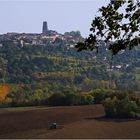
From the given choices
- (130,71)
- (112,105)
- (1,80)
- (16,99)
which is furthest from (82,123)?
(130,71)

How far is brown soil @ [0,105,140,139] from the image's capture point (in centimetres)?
6028

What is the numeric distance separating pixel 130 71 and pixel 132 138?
11137 cm

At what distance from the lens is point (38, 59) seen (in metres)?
168

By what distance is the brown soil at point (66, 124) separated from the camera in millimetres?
60281

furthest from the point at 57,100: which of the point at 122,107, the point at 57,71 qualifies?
the point at 57,71

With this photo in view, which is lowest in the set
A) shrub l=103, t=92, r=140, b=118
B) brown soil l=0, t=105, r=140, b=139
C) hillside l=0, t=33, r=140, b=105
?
brown soil l=0, t=105, r=140, b=139

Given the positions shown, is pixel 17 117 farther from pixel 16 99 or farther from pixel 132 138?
pixel 132 138

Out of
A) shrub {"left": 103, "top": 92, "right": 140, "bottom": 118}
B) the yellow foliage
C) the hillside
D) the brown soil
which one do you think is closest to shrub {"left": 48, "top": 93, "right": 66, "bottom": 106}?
the brown soil

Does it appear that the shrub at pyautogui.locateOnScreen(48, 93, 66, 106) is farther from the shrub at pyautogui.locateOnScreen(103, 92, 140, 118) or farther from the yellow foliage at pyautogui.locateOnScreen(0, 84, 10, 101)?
the yellow foliage at pyautogui.locateOnScreen(0, 84, 10, 101)

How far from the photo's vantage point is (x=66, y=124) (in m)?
70.2

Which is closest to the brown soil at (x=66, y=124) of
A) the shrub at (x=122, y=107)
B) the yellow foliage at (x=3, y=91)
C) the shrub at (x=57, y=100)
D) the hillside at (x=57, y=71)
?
the shrub at (x=122, y=107)

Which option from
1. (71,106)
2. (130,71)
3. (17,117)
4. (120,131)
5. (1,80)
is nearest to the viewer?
(120,131)

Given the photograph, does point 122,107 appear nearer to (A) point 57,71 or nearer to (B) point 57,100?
(B) point 57,100

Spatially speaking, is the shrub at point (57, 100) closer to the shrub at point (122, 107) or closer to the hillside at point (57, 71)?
the shrub at point (122, 107)
